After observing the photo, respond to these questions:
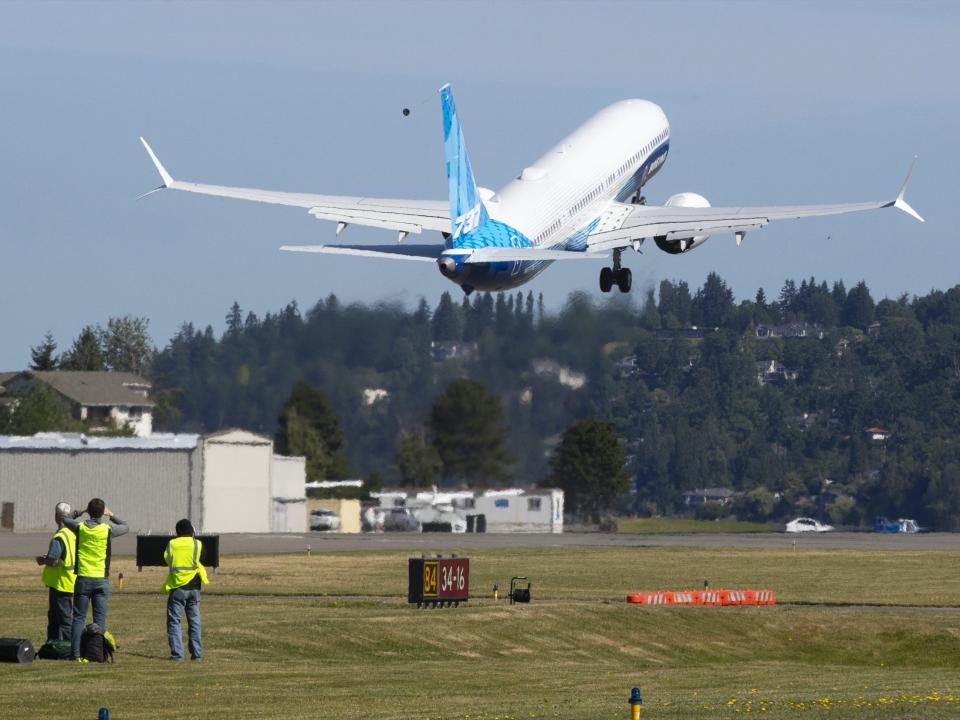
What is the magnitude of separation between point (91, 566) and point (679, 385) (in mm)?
97376

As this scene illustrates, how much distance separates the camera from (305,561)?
78.5m

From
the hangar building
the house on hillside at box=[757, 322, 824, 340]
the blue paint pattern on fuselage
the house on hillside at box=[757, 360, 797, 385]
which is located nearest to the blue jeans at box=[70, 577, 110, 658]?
the blue paint pattern on fuselage

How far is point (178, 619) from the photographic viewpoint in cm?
3741

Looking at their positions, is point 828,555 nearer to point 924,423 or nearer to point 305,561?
point 305,561

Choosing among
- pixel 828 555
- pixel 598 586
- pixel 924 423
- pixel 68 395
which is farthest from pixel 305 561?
pixel 924 423

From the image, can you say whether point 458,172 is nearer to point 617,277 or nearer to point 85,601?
point 617,277

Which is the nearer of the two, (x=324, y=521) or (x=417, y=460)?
(x=417, y=460)

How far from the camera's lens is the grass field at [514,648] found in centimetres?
3325

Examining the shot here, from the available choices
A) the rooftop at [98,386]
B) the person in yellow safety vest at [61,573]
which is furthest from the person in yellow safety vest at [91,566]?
the rooftop at [98,386]

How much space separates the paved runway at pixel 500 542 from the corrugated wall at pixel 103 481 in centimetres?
859

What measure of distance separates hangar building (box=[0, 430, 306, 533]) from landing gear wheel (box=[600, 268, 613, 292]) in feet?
115

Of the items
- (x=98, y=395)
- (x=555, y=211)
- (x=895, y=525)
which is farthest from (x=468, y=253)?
(x=98, y=395)

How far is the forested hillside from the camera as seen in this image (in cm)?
9481

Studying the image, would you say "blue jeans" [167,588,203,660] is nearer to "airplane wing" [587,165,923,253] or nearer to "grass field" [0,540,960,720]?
"grass field" [0,540,960,720]
